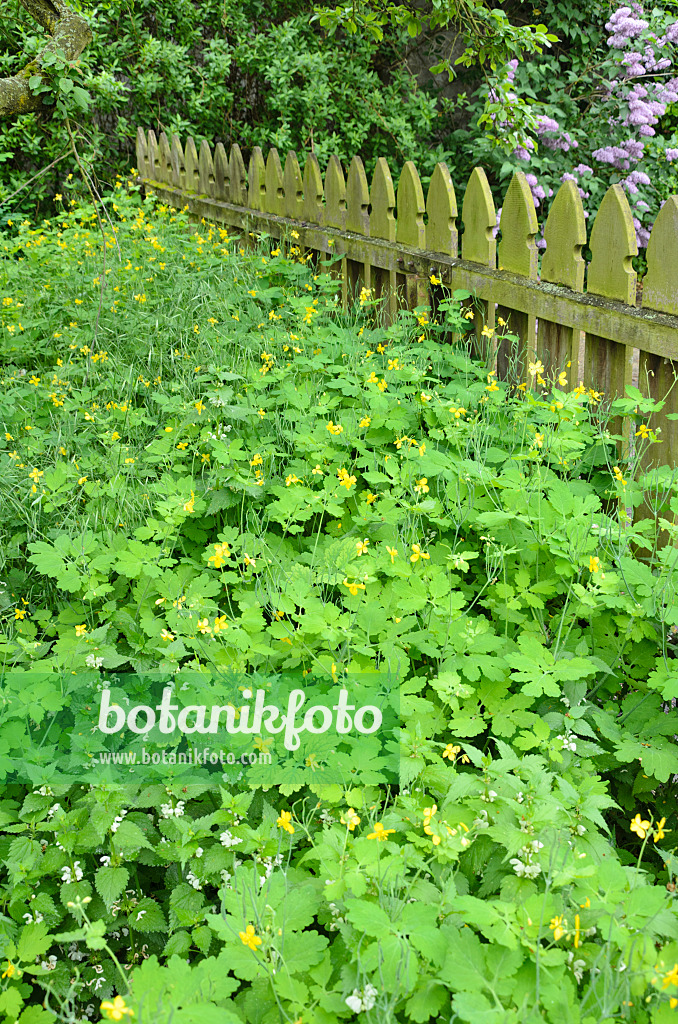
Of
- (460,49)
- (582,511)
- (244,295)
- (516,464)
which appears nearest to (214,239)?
(244,295)

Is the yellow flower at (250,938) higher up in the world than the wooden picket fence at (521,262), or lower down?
lower down

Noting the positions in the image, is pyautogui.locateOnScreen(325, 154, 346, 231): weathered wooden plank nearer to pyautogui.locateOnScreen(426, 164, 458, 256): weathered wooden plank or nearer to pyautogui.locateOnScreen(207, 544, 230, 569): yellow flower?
pyautogui.locateOnScreen(426, 164, 458, 256): weathered wooden plank

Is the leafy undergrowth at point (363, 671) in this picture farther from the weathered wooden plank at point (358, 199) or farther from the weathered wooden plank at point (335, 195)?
the weathered wooden plank at point (335, 195)

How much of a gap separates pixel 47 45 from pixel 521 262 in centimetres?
216

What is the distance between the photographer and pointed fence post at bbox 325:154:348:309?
4.36 metres

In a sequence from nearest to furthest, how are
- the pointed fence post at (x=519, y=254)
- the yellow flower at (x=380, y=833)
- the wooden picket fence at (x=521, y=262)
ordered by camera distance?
the yellow flower at (x=380, y=833) → the wooden picket fence at (x=521, y=262) → the pointed fence post at (x=519, y=254)

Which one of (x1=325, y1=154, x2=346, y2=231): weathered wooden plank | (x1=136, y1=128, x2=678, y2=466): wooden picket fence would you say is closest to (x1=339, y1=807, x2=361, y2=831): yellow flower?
(x1=136, y1=128, x2=678, y2=466): wooden picket fence

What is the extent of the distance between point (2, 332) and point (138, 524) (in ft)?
7.46

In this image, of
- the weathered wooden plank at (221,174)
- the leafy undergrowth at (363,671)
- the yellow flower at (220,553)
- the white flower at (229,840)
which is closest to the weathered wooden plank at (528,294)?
the leafy undergrowth at (363,671)

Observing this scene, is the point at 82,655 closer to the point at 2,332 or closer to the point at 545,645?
the point at 545,645

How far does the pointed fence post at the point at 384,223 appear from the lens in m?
3.92

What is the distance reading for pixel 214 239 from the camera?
555 centimetres

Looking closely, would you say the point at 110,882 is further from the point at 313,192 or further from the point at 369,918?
the point at 313,192

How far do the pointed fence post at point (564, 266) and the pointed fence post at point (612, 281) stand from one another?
0.06 m
